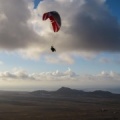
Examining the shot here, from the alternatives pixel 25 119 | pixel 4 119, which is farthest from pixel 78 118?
pixel 4 119

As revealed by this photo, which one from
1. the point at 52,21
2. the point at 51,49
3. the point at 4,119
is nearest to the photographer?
the point at 51,49

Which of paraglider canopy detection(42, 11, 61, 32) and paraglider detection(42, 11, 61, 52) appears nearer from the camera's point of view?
paraglider detection(42, 11, 61, 52)

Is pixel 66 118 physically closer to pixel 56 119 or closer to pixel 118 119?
pixel 56 119

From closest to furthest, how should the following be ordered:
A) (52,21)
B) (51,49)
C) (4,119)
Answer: (51,49)
(52,21)
(4,119)

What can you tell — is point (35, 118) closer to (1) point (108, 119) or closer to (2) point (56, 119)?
(2) point (56, 119)

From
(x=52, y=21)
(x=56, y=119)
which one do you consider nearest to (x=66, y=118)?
(x=56, y=119)

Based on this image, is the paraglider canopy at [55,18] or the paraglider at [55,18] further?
the paraglider canopy at [55,18]

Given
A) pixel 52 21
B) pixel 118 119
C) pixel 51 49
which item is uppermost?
pixel 52 21

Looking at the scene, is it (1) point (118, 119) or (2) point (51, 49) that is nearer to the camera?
(2) point (51, 49)

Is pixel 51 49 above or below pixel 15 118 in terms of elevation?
above
